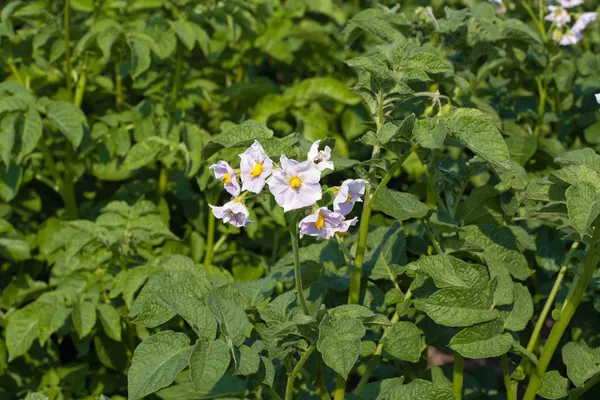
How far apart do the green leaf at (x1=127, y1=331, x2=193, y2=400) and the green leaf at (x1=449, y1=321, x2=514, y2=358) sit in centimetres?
53

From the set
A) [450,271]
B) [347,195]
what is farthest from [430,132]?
[450,271]

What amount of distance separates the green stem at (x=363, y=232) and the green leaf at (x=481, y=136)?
0.33 ft

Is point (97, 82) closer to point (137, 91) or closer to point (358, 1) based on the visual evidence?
point (137, 91)

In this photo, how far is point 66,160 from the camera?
2668 millimetres

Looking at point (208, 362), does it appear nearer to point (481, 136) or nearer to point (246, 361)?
point (246, 361)

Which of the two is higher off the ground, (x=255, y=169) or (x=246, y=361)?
(x=255, y=169)

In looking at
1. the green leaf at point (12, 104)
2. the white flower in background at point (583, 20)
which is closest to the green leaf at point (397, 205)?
the green leaf at point (12, 104)

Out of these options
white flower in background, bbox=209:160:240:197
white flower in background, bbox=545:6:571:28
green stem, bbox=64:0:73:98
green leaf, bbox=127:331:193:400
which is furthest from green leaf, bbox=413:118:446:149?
green stem, bbox=64:0:73:98

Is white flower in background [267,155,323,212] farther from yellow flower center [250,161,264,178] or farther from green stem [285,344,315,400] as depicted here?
green stem [285,344,315,400]

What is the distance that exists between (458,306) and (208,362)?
1.76 ft

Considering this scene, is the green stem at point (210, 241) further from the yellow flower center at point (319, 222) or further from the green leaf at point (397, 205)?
the yellow flower center at point (319, 222)

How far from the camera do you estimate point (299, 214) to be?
144 centimetres

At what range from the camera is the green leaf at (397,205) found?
151 centimetres

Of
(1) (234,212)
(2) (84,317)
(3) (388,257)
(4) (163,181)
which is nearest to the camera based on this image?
(1) (234,212)
